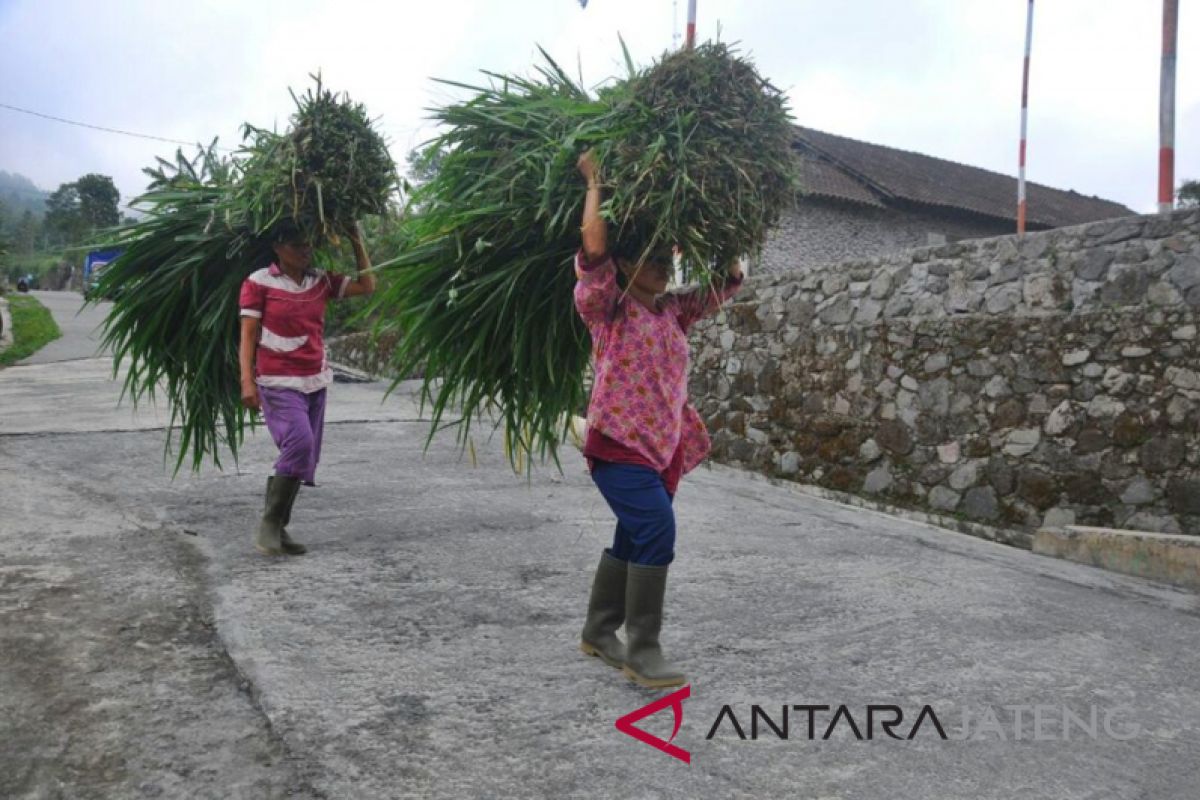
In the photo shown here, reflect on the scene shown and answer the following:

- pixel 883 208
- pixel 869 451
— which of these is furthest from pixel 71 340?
Result: pixel 869 451

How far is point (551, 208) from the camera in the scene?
2992mm

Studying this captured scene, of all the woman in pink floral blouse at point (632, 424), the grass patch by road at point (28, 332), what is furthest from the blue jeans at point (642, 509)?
the grass patch by road at point (28, 332)

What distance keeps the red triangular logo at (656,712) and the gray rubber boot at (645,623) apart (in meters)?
0.06

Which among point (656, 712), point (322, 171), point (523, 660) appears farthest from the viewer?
point (322, 171)

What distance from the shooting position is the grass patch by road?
15.1m

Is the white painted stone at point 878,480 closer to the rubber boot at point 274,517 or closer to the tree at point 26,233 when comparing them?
the rubber boot at point 274,517

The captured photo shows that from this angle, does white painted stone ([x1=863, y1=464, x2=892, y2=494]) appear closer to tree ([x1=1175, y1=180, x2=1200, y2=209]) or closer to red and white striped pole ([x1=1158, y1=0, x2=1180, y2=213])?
red and white striped pole ([x1=1158, y1=0, x2=1180, y2=213])

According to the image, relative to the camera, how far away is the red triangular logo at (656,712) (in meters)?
2.38

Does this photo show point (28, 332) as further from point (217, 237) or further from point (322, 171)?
point (322, 171)

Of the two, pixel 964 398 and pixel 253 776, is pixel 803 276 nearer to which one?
pixel 964 398

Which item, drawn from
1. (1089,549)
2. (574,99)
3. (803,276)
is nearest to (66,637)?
(574,99)

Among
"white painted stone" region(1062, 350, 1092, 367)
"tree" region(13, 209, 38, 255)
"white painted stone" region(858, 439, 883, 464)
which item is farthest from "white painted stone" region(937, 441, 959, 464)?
"tree" region(13, 209, 38, 255)

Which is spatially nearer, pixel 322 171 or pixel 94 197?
pixel 322 171

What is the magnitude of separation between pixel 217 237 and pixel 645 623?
2.76m
